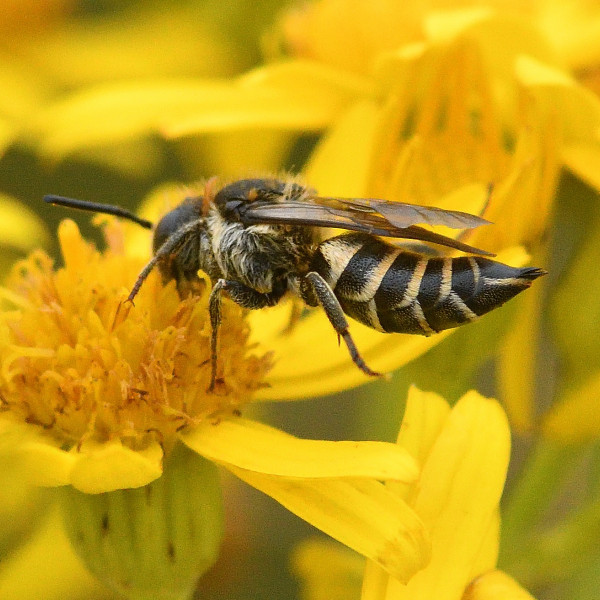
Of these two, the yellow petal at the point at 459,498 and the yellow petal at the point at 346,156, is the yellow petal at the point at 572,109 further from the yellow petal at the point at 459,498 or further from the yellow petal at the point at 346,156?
the yellow petal at the point at 459,498

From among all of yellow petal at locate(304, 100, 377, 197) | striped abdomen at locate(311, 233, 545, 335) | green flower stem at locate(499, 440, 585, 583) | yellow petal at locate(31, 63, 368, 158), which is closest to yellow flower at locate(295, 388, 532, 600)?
striped abdomen at locate(311, 233, 545, 335)

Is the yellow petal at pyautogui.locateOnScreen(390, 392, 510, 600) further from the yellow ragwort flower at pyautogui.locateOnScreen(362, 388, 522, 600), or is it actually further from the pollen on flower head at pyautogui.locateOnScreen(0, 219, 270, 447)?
the pollen on flower head at pyautogui.locateOnScreen(0, 219, 270, 447)

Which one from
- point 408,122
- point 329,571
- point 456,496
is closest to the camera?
point 456,496

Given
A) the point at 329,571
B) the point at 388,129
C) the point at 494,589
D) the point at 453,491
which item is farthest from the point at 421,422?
the point at 329,571

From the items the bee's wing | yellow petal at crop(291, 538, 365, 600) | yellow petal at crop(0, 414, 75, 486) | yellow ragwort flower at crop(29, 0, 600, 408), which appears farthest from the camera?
yellow petal at crop(291, 538, 365, 600)

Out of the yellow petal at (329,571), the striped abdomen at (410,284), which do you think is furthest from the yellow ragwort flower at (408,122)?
the yellow petal at (329,571)

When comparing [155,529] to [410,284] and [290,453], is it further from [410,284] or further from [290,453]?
Result: [410,284]
